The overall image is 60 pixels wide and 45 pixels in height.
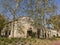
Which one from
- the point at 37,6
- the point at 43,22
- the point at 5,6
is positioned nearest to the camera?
the point at 5,6

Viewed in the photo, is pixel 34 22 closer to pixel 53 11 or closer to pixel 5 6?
pixel 53 11

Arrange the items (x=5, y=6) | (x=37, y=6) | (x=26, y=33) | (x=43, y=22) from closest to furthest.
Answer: (x=5, y=6), (x=37, y=6), (x=43, y=22), (x=26, y=33)

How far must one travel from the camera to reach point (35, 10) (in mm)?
34719

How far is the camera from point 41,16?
35625 mm

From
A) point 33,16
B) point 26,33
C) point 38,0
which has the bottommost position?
point 26,33

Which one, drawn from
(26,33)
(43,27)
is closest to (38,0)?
(43,27)

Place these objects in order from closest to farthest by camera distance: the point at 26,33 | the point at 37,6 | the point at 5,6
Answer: the point at 5,6
the point at 37,6
the point at 26,33

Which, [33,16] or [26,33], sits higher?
[33,16]

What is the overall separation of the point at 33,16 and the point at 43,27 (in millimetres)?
4497

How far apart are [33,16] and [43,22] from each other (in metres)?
3.23

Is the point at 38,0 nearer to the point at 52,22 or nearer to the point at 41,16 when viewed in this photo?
the point at 41,16

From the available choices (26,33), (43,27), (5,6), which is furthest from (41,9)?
(26,33)

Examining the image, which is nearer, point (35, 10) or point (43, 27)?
point (35, 10)

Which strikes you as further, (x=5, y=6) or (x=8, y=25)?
(x=8, y=25)
